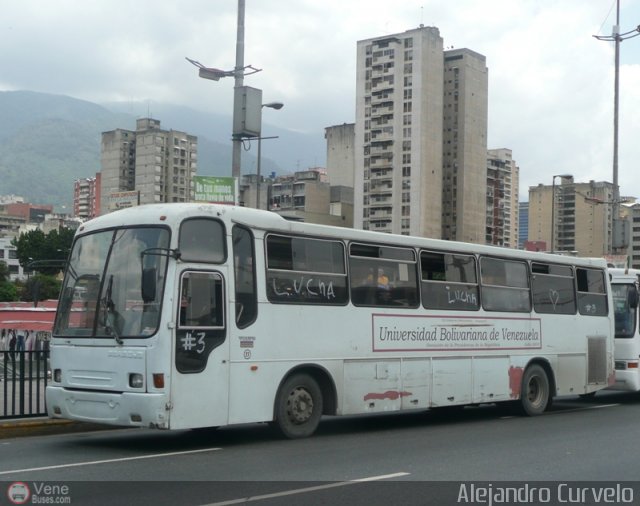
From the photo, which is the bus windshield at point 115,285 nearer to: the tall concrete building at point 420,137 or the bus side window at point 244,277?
the bus side window at point 244,277

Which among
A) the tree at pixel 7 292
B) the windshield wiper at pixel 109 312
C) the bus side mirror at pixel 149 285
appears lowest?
the windshield wiper at pixel 109 312

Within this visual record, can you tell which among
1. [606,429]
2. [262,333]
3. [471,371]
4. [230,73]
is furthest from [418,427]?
[230,73]

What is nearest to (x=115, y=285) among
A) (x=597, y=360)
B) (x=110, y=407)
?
(x=110, y=407)

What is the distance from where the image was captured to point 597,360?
19.0 metres

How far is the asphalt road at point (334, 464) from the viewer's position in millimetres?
8758

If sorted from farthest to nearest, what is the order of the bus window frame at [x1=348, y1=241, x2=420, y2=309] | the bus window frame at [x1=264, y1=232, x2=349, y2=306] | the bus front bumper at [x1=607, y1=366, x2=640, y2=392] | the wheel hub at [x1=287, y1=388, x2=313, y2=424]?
the bus front bumper at [x1=607, y1=366, x2=640, y2=392]
the bus window frame at [x1=348, y1=241, x2=420, y2=309]
the wheel hub at [x1=287, y1=388, x2=313, y2=424]
the bus window frame at [x1=264, y1=232, x2=349, y2=306]

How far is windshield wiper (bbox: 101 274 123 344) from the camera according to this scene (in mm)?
11555

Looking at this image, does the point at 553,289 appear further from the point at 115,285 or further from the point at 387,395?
the point at 115,285

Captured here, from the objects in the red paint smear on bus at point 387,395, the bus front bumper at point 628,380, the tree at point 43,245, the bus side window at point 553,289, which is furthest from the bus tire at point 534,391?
the tree at point 43,245

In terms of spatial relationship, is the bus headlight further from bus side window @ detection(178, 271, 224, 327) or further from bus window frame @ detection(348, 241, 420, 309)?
bus window frame @ detection(348, 241, 420, 309)

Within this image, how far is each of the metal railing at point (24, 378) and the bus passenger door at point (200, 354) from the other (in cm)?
373

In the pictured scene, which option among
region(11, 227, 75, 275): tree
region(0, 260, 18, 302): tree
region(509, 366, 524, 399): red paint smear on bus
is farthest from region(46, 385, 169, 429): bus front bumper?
region(11, 227, 75, 275): tree

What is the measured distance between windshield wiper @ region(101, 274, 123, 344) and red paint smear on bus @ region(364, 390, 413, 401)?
14.0 ft

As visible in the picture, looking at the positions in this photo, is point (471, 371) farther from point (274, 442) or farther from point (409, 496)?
point (409, 496)
